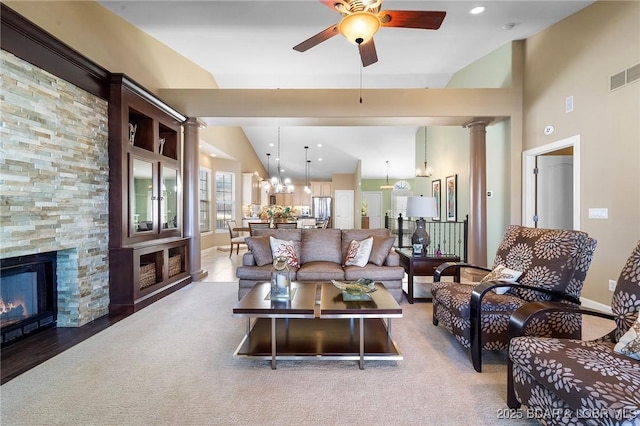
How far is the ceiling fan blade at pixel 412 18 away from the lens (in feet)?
7.97

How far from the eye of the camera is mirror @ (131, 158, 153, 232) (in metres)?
3.75

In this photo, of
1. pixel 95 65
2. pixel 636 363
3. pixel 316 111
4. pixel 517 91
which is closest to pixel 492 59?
pixel 517 91

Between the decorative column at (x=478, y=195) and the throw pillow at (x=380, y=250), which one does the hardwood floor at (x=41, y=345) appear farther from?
the decorative column at (x=478, y=195)

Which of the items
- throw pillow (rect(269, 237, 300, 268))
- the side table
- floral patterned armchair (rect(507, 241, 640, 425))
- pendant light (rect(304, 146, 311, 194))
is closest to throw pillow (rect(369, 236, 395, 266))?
the side table

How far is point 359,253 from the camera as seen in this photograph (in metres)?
3.87

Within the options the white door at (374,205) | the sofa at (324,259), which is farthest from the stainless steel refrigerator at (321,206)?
the sofa at (324,259)

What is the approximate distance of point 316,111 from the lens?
15.8 ft

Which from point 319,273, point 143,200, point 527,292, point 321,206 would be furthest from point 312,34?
point 321,206

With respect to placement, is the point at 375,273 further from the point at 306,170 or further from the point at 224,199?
the point at 306,170

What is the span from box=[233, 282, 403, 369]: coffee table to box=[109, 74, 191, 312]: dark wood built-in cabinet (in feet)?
5.99

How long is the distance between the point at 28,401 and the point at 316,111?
14.6ft

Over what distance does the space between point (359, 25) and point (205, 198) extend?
23.4 feet

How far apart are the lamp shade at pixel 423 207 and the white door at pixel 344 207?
862cm

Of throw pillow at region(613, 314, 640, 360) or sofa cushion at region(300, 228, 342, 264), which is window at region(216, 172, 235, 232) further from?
throw pillow at region(613, 314, 640, 360)
